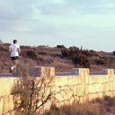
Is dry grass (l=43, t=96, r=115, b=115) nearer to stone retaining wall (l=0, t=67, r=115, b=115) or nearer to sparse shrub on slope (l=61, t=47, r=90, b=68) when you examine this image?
stone retaining wall (l=0, t=67, r=115, b=115)

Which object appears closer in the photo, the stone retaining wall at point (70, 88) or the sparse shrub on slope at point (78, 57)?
the stone retaining wall at point (70, 88)

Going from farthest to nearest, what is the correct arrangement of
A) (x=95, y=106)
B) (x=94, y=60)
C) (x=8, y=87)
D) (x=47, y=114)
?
(x=94, y=60), (x=95, y=106), (x=47, y=114), (x=8, y=87)

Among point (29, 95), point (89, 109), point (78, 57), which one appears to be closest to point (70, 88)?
point (89, 109)

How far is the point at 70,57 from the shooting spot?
5116 cm

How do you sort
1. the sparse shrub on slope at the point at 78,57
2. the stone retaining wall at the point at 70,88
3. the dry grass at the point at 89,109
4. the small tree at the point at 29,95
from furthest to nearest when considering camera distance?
the sparse shrub on slope at the point at 78,57
the dry grass at the point at 89,109
the small tree at the point at 29,95
the stone retaining wall at the point at 70,88

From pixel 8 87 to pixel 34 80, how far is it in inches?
63.9

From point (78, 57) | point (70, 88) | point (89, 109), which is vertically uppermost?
point (78, 57)

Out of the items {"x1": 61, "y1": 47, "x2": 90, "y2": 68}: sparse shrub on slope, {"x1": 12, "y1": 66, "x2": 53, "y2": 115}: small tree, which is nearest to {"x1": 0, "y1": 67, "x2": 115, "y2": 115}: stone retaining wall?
{"x1": 12, "y1": 66, "x2": 53, "y2": 115}: small tree

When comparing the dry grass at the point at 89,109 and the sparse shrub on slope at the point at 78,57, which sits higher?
the sparse shrub on slope at the point at 78,57

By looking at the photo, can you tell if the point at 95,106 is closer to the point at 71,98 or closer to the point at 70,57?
the point at 71,98

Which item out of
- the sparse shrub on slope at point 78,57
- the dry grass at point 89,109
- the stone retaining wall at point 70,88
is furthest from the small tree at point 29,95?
the sparse shrub on slope at point 78,57

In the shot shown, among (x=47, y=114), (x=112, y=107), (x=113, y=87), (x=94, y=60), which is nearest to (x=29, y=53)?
(x=94, y=60)

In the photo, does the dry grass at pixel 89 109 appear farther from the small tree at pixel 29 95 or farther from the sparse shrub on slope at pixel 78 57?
the sparse shrub on slope at pixel 78 57

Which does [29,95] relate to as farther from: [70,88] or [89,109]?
[89,109]
